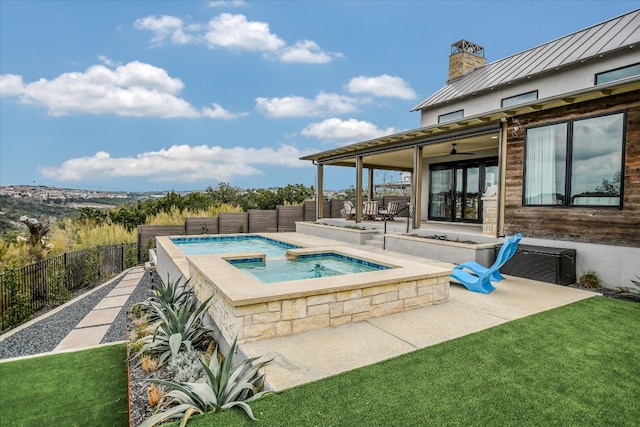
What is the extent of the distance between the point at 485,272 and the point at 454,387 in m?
3.54

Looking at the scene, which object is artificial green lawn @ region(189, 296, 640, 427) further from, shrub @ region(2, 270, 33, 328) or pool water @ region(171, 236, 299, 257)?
pool water @ region(171, 236, 299, 257)

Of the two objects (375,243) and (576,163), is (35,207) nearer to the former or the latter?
(375,243)

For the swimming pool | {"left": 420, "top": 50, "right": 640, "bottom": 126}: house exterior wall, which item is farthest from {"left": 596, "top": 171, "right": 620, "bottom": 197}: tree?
the swimming pool

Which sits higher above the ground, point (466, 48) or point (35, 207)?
point (466, 48)

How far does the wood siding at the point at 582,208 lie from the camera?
627 cm

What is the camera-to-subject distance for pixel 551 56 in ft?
40.7

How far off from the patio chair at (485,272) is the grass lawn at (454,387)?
3.92 ft

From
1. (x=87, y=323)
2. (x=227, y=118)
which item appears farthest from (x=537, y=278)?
(x=227, y=118)

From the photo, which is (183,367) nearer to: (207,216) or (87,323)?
(87,323)

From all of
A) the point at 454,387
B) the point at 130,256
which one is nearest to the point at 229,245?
the point at 130,256

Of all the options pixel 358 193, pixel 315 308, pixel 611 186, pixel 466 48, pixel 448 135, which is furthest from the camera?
pixel 466 48

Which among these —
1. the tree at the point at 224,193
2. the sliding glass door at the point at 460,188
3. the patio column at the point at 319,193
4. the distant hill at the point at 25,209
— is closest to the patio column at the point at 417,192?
the sliding glass door at the point at 460,188

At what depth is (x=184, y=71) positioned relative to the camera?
68.8ft

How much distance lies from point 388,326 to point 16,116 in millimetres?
25292
